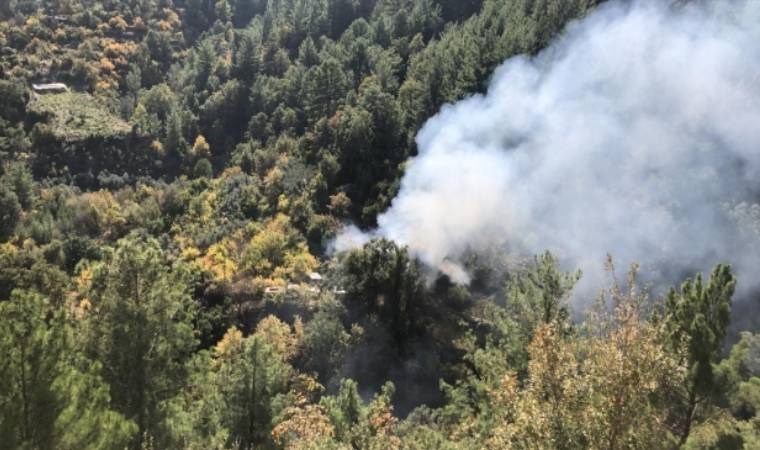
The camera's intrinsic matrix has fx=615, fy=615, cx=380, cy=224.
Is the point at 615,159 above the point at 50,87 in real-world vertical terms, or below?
below

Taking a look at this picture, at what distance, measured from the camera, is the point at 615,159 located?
1522 inches

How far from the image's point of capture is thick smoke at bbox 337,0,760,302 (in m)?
34.5

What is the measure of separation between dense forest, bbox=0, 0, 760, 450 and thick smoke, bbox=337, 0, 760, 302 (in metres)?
2.66

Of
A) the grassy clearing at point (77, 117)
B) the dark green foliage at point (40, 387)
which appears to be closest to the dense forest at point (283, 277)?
the dark green foliage at point (40, 387)

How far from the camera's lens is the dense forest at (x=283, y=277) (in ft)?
31.3

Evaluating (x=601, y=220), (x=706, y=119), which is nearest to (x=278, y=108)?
(x=601, y=220)

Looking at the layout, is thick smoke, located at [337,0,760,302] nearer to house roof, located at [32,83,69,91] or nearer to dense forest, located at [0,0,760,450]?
dense forest, located at [0,0,760,450]

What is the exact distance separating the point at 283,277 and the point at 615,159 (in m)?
21.8

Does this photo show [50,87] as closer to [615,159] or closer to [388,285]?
[388,285]

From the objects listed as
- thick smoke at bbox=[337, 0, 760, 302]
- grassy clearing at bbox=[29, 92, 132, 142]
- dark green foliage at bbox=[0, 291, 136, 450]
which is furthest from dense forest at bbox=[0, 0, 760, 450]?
thick smoke at bbox=[337, 0, 760, 302]

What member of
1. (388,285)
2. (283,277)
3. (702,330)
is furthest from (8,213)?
(702,330)

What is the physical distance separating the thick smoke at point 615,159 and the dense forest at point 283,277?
8.73 feet

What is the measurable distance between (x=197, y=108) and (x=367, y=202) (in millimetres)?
24908

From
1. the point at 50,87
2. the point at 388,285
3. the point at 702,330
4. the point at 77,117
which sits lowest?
the point at 702,330
